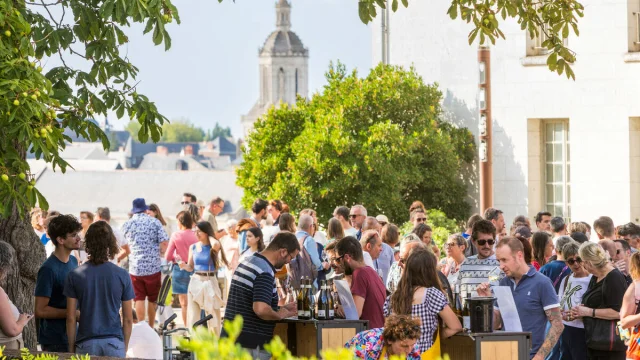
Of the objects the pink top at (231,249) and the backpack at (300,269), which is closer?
the backpack at (300,269)

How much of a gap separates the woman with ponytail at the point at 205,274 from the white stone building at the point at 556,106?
9219mm

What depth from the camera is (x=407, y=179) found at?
79.3 ft

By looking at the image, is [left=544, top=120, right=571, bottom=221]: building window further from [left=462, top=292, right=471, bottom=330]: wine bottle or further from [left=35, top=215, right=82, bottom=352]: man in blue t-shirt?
[left=35, top=215, right=82, bottom=352]: man in blue t-shirt

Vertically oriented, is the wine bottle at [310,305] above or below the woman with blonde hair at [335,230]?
below

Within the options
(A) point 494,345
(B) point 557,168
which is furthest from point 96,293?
(B) point 557,168

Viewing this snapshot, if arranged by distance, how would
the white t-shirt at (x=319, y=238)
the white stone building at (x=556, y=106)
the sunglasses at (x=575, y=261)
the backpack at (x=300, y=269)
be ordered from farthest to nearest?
1. the white stone building at (x=556, y=106)
2. the white t-shirt at (x=319, y=238)
3. the backpack at (x=300, y=269)
4. the sunglasses at (x=575, y=261)

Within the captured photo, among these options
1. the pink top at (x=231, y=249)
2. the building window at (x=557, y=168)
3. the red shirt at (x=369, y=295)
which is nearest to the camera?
the red shirt at (x=369, y=295)

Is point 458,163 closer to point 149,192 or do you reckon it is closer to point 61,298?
point 61,298

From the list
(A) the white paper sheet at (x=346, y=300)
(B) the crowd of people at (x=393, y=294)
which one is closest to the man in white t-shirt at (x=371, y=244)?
(B) the crowd of people at (x=393, y=294)

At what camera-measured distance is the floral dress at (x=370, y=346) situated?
719 cm

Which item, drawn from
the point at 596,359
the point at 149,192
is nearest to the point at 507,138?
the point at 596,359

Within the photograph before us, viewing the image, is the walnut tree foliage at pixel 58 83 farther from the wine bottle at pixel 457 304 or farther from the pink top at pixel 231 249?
the pink top at pixel 231 249

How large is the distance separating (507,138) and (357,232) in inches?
365

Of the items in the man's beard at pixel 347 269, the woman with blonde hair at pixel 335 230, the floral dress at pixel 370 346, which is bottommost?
the floral dress at pixel 370 346
